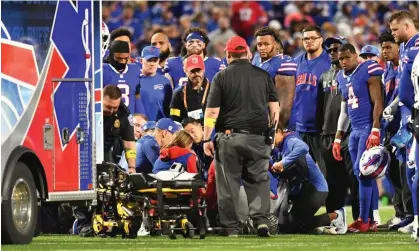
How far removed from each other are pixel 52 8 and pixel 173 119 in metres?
3.44

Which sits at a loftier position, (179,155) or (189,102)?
(189,102)

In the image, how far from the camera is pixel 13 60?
40.1ft

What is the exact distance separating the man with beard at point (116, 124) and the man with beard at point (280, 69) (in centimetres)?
180

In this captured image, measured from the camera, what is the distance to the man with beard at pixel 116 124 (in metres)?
14.9

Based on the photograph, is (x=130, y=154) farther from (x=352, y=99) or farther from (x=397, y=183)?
(x=397, y=183)

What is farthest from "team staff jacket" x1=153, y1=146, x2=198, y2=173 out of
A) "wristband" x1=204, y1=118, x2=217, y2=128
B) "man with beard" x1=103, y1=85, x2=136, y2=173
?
"man with beard" x1=103, y1=85, x2=136, y2=173

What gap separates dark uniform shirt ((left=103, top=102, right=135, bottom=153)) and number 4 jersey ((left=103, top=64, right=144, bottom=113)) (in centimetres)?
178

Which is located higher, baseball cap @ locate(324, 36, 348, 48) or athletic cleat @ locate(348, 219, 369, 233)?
baseball cap @ locate(324, 36, 348, 48)

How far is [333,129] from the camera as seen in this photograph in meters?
16.4

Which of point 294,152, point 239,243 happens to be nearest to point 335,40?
point 294,152

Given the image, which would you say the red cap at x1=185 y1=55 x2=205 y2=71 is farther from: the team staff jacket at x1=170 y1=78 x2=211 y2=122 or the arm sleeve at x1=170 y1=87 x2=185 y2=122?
the arm sleeve at x1=170 y1=87 x2=185 y2=122

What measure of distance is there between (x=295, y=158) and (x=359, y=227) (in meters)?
1.31

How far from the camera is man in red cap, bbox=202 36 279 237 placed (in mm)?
13648

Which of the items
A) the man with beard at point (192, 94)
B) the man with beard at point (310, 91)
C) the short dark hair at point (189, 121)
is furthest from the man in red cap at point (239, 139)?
the man with beard at point (310, 91)
